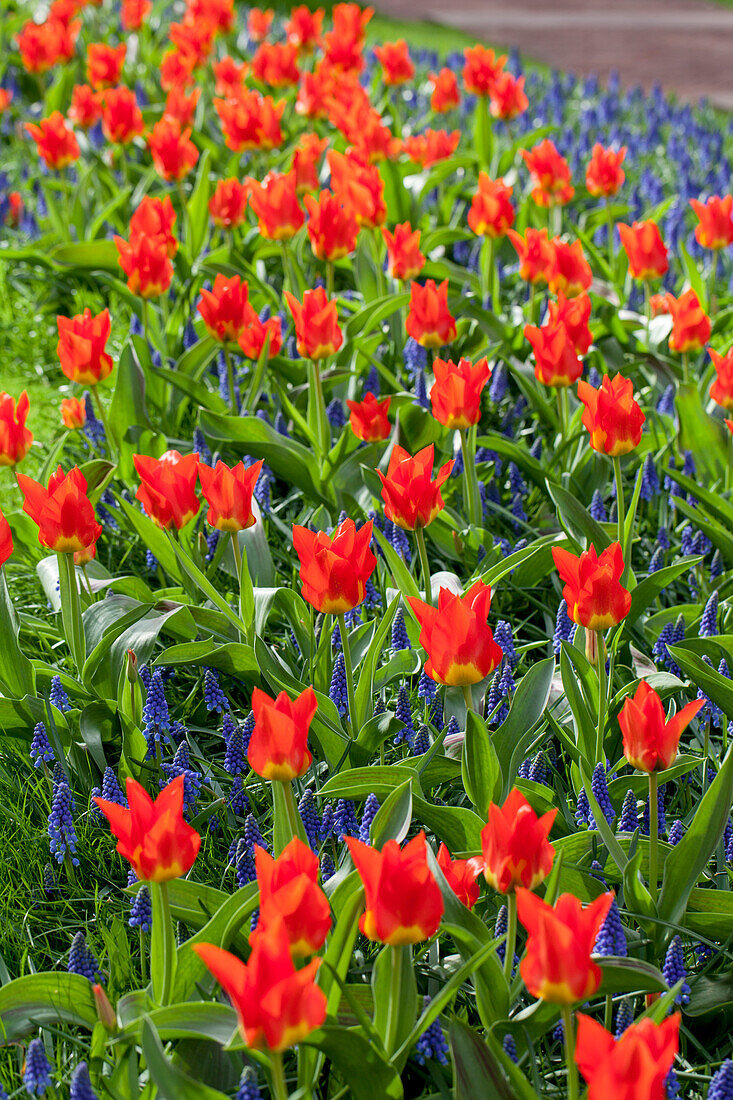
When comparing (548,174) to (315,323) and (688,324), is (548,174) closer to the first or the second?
(688,324)

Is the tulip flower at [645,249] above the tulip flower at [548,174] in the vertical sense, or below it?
below

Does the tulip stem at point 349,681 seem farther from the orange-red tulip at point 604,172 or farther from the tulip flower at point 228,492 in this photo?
the orange-red tulip at point 604,172

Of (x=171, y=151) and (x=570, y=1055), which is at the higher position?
(x=171, y=151)

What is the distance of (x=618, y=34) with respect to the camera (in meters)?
12.2

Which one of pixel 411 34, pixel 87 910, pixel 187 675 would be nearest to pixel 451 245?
pixel 187 675

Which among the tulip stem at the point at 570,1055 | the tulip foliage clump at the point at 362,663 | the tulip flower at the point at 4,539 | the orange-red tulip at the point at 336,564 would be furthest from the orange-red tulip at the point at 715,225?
the tulip stem at the point at 570,1055

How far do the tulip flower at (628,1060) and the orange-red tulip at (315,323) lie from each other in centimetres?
180

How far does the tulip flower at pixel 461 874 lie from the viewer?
1.52 m

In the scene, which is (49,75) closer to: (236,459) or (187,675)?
(236,459)

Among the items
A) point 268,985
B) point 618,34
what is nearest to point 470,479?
point 268,985

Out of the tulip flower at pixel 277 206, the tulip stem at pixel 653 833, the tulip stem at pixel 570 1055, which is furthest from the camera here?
the tulip flower at pixel 277 206

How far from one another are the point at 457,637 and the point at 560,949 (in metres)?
0.53

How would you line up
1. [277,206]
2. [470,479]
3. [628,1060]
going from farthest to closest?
[277,206] < [470,479] < [628,1060]

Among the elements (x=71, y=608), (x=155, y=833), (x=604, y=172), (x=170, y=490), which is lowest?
(x=71, y=608)
